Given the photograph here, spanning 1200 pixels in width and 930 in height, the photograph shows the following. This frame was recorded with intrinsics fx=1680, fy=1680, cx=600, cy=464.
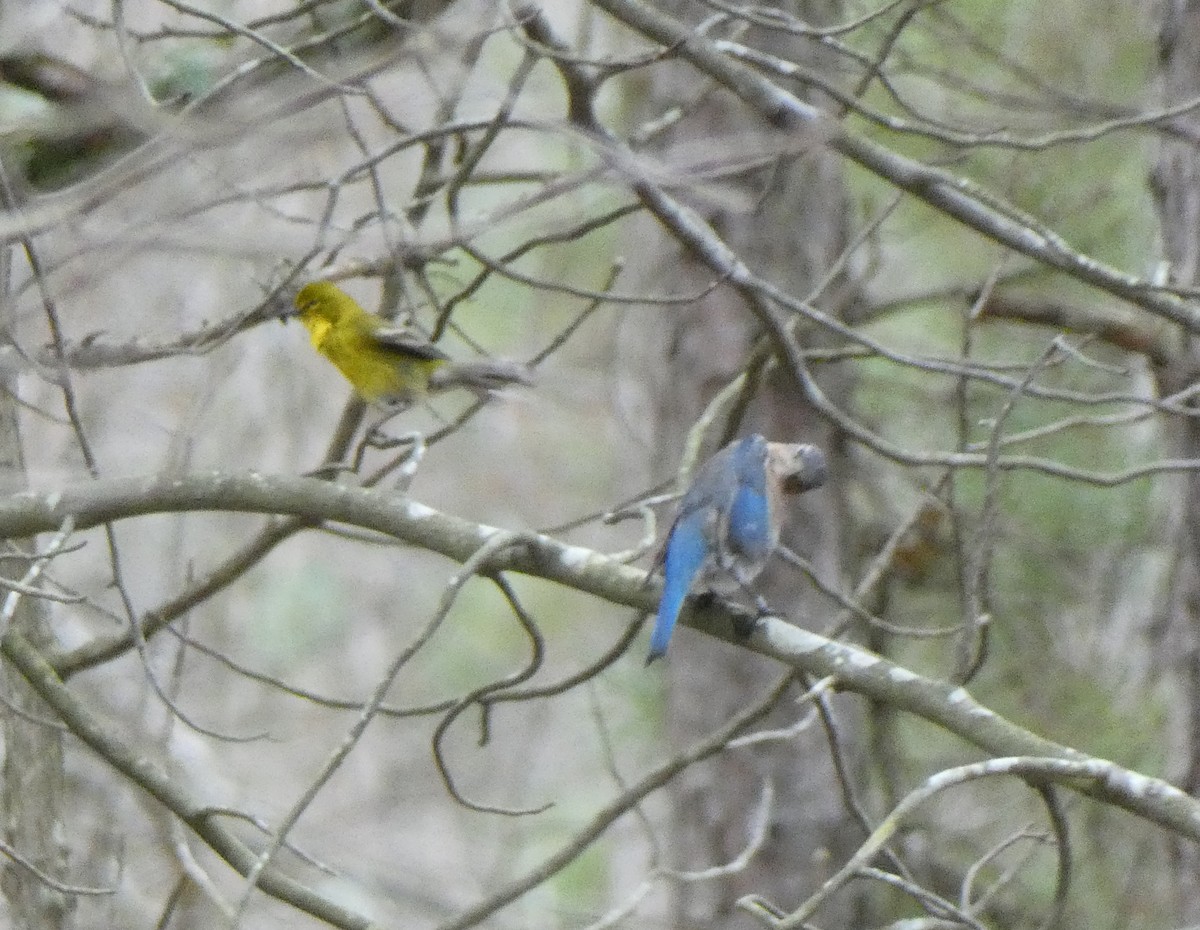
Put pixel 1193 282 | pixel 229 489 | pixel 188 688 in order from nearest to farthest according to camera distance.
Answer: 1. pixel 229 489
2. pixel 1193 282
3. pixel 188 688

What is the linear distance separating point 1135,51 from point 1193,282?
6.61ft

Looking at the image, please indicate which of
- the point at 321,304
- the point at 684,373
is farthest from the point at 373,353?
the point at 684,373

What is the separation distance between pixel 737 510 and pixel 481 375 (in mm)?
1071

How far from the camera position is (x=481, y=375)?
4680 millimetres

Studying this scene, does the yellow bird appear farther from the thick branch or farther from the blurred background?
the thick branch

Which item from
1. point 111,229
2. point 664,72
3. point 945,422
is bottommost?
point 111,229

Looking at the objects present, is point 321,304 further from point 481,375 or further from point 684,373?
point 684,373

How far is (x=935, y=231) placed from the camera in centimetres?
727

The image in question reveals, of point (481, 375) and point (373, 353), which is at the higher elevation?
point (373, 353)

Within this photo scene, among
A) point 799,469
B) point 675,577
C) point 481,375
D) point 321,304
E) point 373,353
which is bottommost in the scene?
point 675,577

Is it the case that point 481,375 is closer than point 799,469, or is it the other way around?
point 799,469

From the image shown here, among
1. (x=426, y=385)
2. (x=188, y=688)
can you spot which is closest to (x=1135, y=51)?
(x=426, y=385)

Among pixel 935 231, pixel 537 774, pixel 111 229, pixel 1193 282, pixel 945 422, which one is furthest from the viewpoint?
pixel 537 774

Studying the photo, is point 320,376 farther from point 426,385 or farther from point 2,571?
point 2,571
